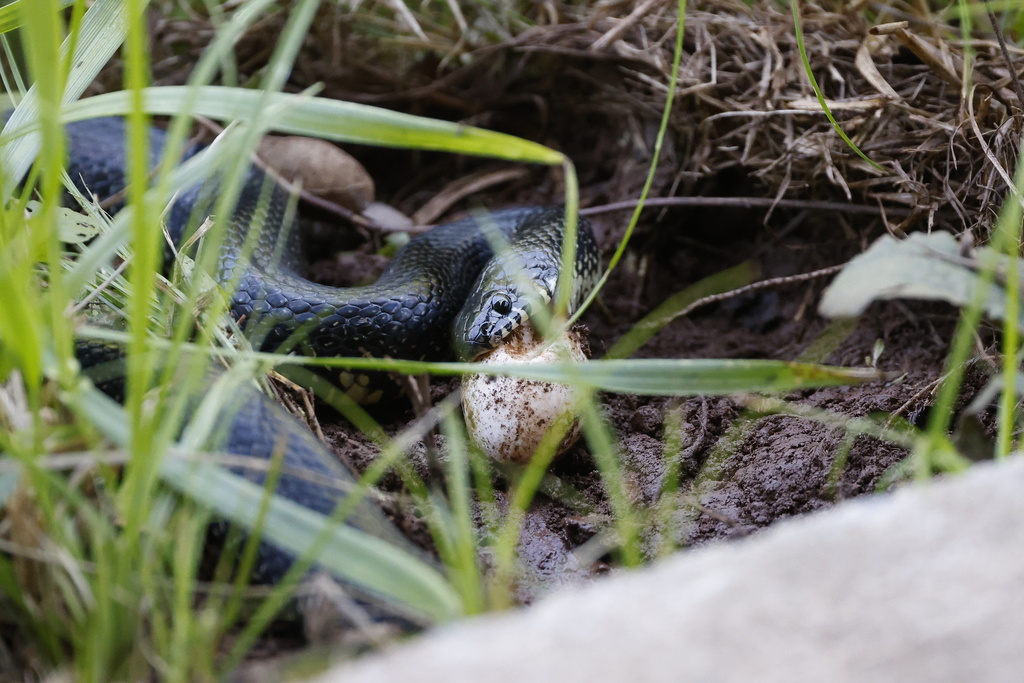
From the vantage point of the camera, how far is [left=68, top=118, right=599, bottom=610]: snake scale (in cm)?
201

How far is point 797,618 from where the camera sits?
3.76 feet

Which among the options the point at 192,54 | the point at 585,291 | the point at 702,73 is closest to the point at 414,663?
the point at 585,291

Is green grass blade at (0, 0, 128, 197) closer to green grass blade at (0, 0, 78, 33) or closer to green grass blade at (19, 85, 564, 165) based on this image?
green grass blade at (0, 0, 78, 33)

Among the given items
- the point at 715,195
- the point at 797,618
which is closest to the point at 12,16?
the point at 797,618

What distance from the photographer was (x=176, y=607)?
1.27m

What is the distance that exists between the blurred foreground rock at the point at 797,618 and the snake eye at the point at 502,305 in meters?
1.55

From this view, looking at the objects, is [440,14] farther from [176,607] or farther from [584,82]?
[176,607]

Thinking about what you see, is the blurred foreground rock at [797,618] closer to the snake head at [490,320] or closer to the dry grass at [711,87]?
the snake head at [490,320]

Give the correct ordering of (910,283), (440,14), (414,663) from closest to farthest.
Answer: (414,663) → (910,283) → (440,14)

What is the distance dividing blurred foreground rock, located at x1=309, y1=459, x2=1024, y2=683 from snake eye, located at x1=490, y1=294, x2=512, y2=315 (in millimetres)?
1554

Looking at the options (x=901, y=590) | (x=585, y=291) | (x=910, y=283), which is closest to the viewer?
(x=901, y=590)

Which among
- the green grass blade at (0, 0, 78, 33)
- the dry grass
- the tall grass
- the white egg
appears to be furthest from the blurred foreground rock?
the green grass blade at (0, 0, 78, 33)

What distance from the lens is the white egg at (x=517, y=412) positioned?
93.0 inches

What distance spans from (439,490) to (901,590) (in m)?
0.96
